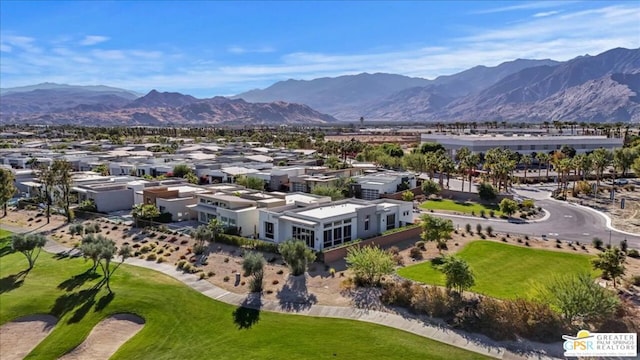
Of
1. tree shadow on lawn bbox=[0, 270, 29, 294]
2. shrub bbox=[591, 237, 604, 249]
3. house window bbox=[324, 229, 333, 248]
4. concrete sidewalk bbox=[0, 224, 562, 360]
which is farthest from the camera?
shrub bbox=[591, 237, 604, 249]

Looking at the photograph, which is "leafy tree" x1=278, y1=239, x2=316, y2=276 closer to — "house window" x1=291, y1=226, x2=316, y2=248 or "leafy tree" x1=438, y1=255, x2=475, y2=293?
"house window" x1=291, y1=226, x2=316, y2=248

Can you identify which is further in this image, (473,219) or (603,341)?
(473,219)

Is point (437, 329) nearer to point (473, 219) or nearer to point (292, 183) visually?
point (473, 219)

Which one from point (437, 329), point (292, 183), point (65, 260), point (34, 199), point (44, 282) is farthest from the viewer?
point (292, 183)

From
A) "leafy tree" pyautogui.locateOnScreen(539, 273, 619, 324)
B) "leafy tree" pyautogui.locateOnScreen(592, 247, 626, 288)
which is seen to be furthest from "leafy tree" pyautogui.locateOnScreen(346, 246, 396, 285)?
"leafy tree" pyautogui.locateOnScreen(592, 247, 626, 288)

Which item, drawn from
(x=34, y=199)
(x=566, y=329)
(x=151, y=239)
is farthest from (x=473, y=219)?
(x=34, y=199)
